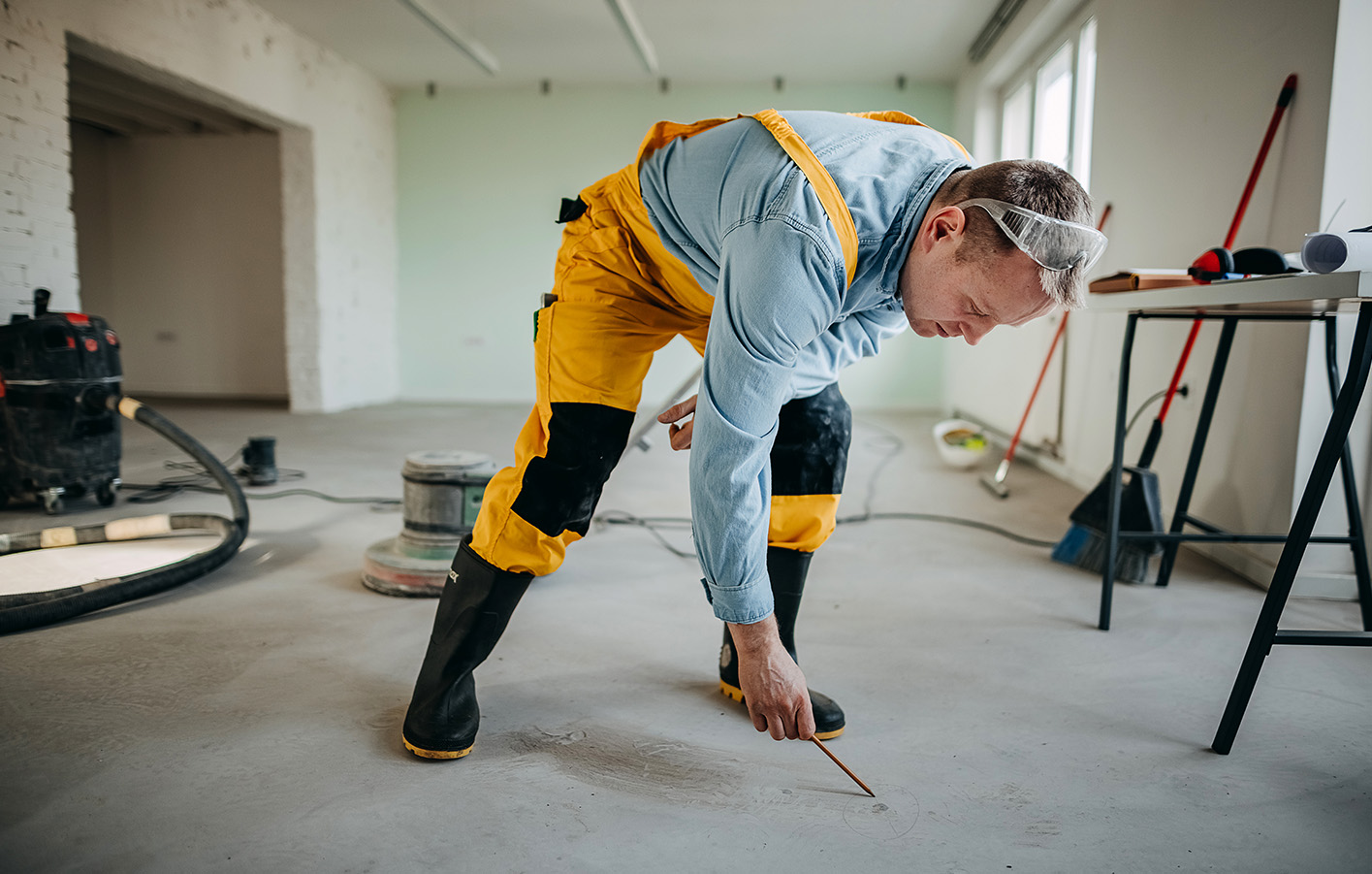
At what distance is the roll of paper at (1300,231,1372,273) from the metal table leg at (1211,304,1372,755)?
4.3 inches

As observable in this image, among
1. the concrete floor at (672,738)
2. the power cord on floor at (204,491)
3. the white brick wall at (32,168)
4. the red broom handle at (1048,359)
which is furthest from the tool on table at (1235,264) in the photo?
the white brick wall at (32,168)

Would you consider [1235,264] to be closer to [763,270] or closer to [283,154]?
[763,270]

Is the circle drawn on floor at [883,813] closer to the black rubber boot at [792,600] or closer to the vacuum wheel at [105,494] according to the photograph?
the black rubber boot at [792,600]

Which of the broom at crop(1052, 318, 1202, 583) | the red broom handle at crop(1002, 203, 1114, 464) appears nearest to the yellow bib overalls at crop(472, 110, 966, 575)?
the broom at crop(1052, 318, 1202, 583)

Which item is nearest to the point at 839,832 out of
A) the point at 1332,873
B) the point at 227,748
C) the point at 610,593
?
the point at 1332,873

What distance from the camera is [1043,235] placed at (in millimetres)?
911

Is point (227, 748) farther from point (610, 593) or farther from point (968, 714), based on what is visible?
point (968, 714)

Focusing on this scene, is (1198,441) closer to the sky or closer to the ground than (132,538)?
closer to the sky

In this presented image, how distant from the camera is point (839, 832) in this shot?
3.57ft

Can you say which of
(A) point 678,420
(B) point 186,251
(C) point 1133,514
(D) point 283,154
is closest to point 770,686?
(A) point 678,420

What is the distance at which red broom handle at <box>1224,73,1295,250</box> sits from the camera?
2.18 meters

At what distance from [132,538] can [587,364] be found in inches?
76.5

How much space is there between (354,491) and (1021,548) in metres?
2.53

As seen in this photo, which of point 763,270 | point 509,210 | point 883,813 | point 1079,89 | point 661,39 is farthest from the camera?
point 509,210
